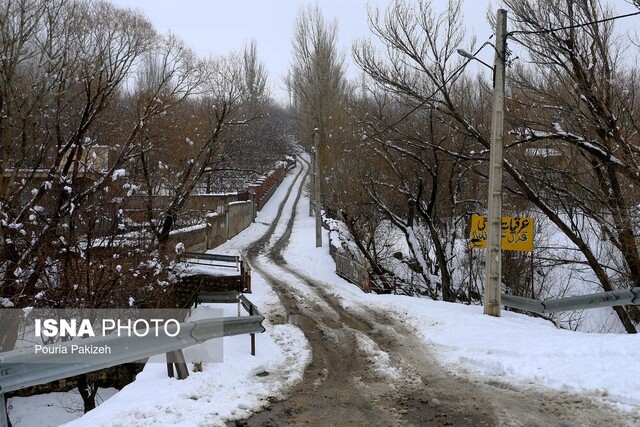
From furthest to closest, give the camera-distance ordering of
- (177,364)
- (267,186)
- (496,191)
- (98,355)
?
(267,186), (496,191), (177,364), (98,355)

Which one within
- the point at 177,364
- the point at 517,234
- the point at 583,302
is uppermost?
the point at 517,234

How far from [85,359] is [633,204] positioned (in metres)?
13.8

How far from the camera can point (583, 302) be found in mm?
9180

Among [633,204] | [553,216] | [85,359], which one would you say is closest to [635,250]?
[633,204]

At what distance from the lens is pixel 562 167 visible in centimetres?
1662

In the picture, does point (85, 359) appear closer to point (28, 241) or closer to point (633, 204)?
point (28, 241)

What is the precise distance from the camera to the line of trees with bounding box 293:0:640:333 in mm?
12953

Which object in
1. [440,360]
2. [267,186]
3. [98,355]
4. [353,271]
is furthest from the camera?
[267,186]

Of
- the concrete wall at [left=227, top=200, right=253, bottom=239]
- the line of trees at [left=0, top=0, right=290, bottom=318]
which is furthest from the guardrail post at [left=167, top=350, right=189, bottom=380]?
the concrete wall at [left=227, top=200, right=253, bottom=239]

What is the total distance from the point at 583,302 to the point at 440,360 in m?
3.51

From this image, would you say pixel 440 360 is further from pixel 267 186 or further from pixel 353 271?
pixel 267 186

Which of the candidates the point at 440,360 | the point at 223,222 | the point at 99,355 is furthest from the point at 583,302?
the point at 223,222

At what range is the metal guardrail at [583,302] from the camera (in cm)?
851

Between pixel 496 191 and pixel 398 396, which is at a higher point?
pixel 496 191
